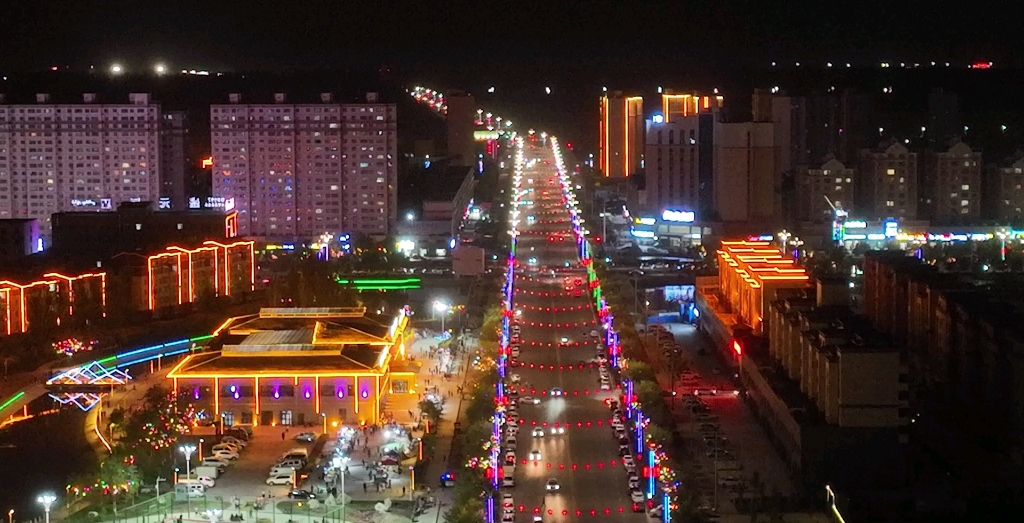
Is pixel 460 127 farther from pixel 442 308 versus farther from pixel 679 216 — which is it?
pixel 442 308

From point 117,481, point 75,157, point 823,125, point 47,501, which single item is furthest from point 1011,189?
point 47,501

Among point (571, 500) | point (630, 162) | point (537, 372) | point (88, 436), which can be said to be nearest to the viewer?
point (571, 500)

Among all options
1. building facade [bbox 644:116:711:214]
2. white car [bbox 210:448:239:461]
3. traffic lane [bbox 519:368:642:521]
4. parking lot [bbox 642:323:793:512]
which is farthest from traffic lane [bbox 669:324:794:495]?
building facade [bbox 644:116:711:214]

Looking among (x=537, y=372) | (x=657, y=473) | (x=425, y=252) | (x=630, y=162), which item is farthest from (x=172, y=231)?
(x=630, y=162)

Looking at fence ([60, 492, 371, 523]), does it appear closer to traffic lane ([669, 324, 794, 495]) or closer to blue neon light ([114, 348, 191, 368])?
traffic lane ([669, 324, 794, 495])

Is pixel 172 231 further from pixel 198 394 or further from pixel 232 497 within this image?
pixel 232 497

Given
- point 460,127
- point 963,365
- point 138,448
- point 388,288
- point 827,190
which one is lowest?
point 138,448
